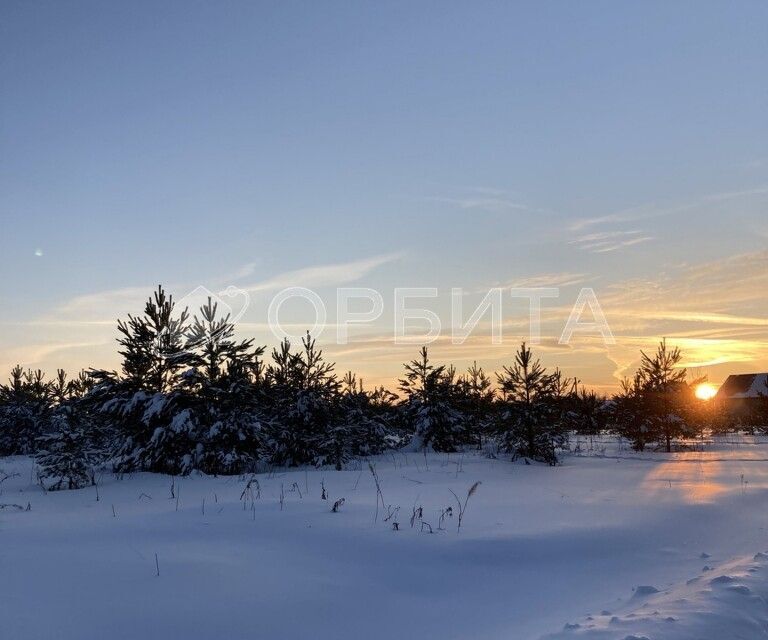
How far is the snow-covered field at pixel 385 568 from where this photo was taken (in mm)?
3914

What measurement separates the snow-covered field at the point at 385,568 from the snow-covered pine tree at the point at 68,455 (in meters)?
4.66

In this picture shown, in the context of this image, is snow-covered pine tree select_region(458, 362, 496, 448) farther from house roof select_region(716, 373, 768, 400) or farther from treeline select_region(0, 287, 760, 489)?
house roof select_region(716, 373, 768, 400)

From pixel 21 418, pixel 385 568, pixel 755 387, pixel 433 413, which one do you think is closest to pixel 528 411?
pixel 433 413

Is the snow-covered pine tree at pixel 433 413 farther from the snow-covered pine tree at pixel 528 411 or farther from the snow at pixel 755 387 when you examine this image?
the snow at pixel 755 387

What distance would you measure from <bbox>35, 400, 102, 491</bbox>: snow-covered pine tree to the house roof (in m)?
72.3

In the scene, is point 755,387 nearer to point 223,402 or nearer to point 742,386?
point 742,386

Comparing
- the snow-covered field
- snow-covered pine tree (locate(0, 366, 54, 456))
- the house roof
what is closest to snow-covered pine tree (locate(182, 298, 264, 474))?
the snow-covered field

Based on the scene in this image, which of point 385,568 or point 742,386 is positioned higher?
point 742,386

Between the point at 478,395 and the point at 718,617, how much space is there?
2897 centimetres

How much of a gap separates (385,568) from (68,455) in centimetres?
1119

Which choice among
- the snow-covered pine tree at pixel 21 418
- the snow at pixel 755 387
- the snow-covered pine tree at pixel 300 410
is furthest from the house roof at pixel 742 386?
the snow-covered pine tree at pixel 21 418

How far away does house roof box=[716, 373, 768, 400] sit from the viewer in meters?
67.3

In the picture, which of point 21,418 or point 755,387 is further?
point 755,387

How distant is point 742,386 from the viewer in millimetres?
69750
